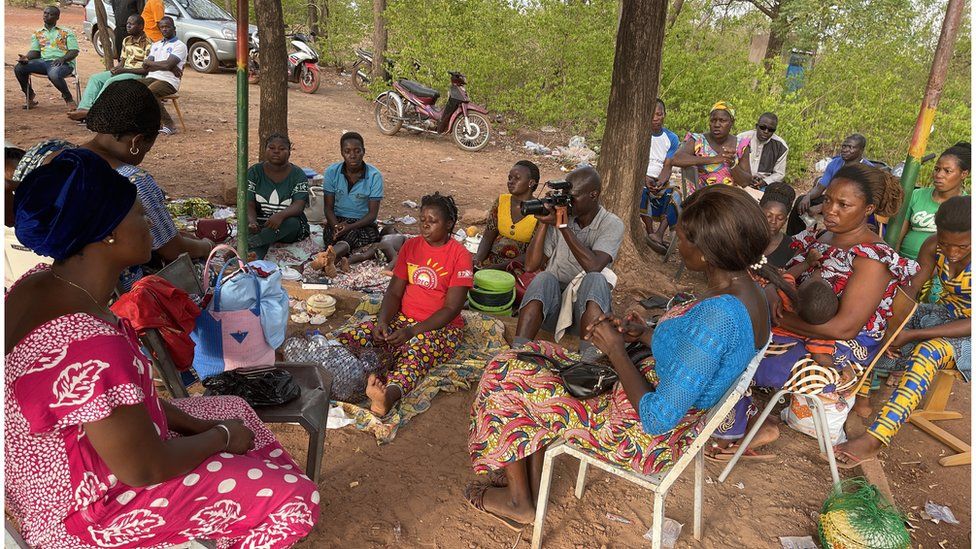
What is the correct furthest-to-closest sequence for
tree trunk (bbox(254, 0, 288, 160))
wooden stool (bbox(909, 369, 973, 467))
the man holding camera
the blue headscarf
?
tree trunk (bbox(254, 0, 288, 160)) < the man holding camera < wooden stool (bbox(909, 369, 973, 467)) < the blue headscarf

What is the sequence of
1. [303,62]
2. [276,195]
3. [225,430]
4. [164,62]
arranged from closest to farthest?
[225,430] < [276,195] < [164,62] < [303,62]

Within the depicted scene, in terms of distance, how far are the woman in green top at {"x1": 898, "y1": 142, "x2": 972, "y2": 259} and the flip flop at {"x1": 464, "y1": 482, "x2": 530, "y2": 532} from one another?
3.71 meters

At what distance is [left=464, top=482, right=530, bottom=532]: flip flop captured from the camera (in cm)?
283

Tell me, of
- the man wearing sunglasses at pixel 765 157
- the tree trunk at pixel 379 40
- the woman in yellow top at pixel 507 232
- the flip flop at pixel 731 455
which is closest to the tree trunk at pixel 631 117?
the woman in yellow top at pixel 507 232

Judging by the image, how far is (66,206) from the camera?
1693 mm

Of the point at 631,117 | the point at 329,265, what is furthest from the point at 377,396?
the point at 631,117

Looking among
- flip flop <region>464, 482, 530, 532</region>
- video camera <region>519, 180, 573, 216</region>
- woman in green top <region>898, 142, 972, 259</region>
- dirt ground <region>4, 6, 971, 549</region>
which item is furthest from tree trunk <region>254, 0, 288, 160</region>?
woman in green top <region>898, 142, 972, 259</region>

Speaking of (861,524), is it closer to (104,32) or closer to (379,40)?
(104,32)

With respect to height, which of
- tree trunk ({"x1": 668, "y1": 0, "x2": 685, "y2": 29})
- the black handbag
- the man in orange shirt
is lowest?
the black handbag

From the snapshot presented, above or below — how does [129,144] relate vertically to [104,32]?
below

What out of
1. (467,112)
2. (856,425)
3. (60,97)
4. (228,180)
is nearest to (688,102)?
(467,112)

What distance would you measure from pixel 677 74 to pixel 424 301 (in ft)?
29.0

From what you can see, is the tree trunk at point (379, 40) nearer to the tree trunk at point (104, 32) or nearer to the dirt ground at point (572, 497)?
the tree trunk at point (104, 32)

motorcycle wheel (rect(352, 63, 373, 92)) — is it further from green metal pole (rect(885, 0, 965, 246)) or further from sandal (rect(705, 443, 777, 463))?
sandal (rect(705, 443, 777, 463))
